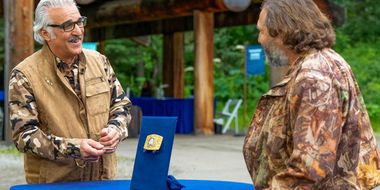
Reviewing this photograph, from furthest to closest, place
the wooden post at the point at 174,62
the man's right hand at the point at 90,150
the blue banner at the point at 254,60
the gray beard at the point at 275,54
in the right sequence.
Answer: the wooden post at the point at 174,62 → the blue banner at the point at 254,60 → the man's right hand at the point at 90,150 → the gray beard at the point at 275,54

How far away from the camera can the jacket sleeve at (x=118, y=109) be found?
107 inches

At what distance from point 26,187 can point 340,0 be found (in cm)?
2179

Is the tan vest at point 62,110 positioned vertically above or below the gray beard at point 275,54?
below

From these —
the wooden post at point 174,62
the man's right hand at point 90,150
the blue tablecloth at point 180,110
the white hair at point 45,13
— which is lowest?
the blue tablecloth at point 180,110

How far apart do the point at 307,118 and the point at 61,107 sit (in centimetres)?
125

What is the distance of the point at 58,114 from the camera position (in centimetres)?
261

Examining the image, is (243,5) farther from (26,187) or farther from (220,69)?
(220,69)

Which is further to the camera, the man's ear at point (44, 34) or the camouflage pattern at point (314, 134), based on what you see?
the man's ear at point (44, 34)

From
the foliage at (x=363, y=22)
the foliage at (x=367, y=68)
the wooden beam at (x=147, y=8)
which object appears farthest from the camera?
the foliage at (x=363, y=22)

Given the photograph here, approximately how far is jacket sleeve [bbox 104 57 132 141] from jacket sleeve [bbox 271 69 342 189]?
1092 millimetres

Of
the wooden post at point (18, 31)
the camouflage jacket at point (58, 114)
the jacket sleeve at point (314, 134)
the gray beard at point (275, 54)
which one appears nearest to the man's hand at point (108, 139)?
the camouflage jacket at point (58, 114)

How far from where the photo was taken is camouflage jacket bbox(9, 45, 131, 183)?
98.4 inches

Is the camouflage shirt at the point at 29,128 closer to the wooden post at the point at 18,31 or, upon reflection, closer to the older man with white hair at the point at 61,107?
the older man with white hair at the point at 61,107

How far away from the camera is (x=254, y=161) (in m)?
1.99
